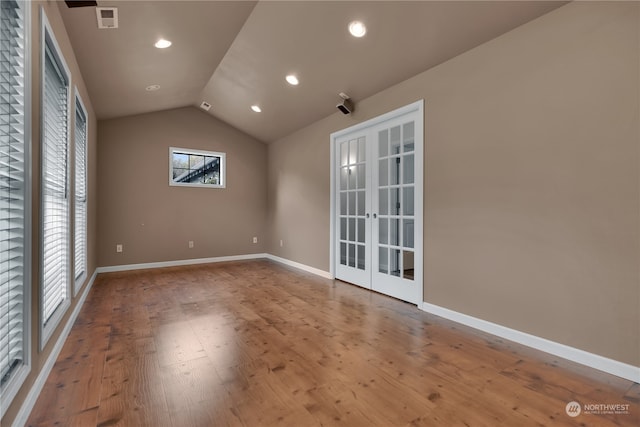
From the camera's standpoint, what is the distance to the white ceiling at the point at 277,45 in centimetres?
261

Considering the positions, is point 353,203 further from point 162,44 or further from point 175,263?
point 175,263

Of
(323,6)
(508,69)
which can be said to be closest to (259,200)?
(323,6)

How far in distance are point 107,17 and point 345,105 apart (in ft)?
8.50

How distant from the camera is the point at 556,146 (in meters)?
2.29

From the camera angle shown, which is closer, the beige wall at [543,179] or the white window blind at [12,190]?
the white window blind at [12,190]

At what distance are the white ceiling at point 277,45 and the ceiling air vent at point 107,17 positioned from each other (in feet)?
0.18

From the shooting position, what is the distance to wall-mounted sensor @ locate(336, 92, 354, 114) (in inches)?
162

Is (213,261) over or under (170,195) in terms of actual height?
under

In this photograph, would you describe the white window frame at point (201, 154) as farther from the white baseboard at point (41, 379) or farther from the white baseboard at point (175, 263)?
the white baseboard at point (41, 379)

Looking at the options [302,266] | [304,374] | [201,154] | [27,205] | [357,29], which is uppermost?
[357,29]

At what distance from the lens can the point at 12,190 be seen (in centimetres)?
151

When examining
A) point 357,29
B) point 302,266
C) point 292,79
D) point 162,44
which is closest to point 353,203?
point 302,266

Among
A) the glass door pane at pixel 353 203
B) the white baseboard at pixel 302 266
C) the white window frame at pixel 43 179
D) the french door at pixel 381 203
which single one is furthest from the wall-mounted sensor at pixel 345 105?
the white window frame at pixel 43 179

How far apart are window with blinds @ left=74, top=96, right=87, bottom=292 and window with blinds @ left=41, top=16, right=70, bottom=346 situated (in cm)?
69
